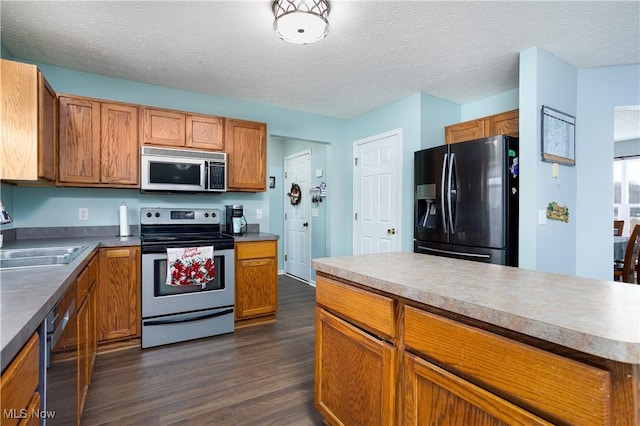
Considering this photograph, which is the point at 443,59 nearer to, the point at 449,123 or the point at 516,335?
the point at 449,123

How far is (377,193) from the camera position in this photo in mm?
Answer: 4078

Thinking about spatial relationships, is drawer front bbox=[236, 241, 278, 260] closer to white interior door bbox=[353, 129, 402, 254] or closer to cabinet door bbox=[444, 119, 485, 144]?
white interior door bbox=[353, 129, 402, 254]

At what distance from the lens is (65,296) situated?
1.29 metres

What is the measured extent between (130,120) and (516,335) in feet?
10.7

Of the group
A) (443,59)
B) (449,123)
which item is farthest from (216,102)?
(449,123)

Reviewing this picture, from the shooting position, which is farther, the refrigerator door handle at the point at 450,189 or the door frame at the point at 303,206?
the door frame at the point at 303,206

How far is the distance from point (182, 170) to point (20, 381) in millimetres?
2496

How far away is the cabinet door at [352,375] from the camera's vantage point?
1.26 meters

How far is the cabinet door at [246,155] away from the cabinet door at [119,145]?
850 millimetres

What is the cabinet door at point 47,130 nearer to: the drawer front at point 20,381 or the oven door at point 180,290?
the oven door at point 180,290

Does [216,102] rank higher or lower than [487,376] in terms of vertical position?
higher

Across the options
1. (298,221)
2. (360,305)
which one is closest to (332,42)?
(360,305)

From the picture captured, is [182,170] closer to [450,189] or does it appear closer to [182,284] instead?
[182,284]

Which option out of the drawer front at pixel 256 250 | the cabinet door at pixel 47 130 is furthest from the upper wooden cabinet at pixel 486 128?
the cabinet door at pixel 47 130
